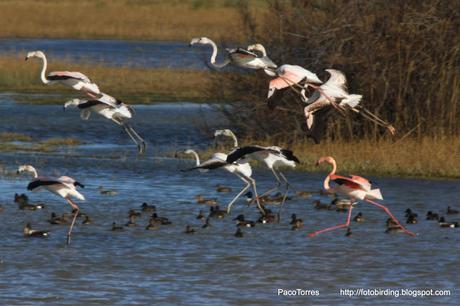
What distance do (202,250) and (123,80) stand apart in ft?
73.5

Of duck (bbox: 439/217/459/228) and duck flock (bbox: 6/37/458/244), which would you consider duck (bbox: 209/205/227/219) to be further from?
duck (bbox: 439/217/459/228)

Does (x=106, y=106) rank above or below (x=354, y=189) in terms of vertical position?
above

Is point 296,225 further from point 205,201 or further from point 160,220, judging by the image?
point 205,201

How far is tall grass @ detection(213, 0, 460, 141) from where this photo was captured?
1947cm

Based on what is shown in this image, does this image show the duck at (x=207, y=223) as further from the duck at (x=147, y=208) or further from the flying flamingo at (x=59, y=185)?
the flying flamingo at (x=59, y=185)

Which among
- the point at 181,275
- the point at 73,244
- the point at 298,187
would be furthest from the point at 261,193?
the point at 181,275

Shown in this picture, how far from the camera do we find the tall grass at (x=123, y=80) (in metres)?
32.2

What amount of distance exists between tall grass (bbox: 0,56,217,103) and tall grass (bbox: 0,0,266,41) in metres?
13.0

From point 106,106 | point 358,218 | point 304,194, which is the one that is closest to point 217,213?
point 358,218

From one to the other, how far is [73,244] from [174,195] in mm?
3733

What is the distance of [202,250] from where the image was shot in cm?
1311

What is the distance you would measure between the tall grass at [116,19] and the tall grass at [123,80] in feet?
42.7

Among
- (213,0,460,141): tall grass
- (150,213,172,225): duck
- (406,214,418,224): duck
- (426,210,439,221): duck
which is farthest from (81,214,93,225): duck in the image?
(213,0,460,141): tall grass

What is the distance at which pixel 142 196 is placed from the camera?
16.9m
